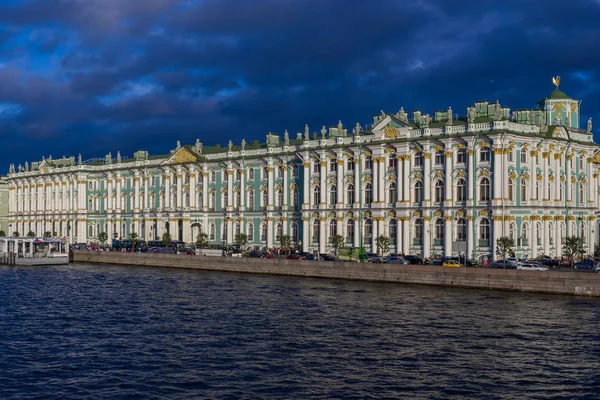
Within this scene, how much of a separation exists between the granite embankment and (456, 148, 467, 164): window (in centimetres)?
1470

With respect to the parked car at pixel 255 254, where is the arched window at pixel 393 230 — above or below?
above

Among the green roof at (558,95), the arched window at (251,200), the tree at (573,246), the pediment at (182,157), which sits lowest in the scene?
the tree at (573,246)

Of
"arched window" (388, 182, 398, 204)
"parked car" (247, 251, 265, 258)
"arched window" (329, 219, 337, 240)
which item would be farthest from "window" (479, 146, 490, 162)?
"parked car" (247, 251, 265, 258)

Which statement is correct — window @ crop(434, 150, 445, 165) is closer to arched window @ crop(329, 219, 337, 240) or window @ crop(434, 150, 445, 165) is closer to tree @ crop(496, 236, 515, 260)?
tree @ crop(496, 236, 515, 260)

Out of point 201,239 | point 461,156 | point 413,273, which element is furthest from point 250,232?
point 413,273

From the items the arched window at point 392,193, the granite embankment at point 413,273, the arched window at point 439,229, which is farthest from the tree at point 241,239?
the arched window at point 439,229

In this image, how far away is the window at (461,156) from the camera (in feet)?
213

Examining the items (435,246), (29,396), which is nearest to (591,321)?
(29,396)

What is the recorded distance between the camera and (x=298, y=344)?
105 ft

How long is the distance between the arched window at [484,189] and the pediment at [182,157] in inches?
1511

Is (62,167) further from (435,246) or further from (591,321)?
(591,321)

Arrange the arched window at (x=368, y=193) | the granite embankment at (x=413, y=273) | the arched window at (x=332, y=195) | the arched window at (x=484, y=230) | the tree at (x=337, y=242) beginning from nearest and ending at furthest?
the granite embankment at (x=413, y=273), the arched window at (x=484, y=230), the tree at (x=337, y=242), the arched window at (x=368, y=193), the arched window at (x=332, y=195)

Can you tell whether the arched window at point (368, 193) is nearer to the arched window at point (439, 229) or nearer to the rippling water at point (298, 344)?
the arched window at point (439, 229)

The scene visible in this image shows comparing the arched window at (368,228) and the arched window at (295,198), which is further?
the arched window at (295,198)
